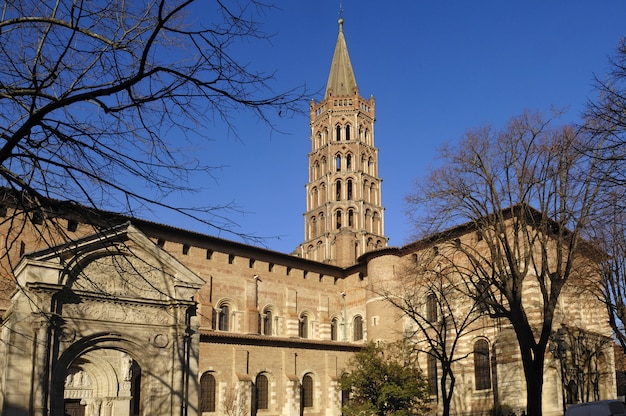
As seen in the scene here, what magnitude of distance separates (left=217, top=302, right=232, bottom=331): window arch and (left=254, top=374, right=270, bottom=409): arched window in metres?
4.88

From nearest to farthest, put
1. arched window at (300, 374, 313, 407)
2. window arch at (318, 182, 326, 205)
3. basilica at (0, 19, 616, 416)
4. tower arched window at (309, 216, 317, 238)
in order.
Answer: basilica at (0, 19, 616, 416), arched window at (300, 374, 313, 407), window arch at (318, 182, 326, 205), tower arched window at (309, 216, 317, 238)

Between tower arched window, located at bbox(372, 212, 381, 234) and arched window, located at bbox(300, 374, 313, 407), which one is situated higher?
tower arched window, located at bbox(372, 212, 381, 234)

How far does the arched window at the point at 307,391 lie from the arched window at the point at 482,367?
10433 millimetres

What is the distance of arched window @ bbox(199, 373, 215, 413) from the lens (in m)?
35.2

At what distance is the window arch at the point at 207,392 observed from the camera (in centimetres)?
3525

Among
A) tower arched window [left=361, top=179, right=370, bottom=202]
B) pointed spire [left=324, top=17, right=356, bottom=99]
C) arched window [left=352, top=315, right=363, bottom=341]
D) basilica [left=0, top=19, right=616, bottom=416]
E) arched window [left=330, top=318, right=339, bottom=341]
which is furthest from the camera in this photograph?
pointed spire [left=324, top=17, right=356, bottom=99]

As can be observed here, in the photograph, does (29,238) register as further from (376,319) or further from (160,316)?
(376,319)

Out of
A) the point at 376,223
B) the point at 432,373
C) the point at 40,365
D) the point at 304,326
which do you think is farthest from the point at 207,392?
the point at 376,223

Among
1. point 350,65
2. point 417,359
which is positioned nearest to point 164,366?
point 417,359

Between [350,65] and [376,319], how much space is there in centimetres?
3468

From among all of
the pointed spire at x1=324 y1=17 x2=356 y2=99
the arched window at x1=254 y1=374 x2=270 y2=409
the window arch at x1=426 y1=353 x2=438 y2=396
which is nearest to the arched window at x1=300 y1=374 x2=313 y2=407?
the arched window at x1=254 y1=374 x2=270 y2=409

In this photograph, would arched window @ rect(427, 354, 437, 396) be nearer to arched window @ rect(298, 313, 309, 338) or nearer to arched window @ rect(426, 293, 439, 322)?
arched window @ rect(426, 293, 439, 322)

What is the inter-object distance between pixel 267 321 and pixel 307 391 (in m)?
6.28

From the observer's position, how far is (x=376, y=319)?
4534cm
